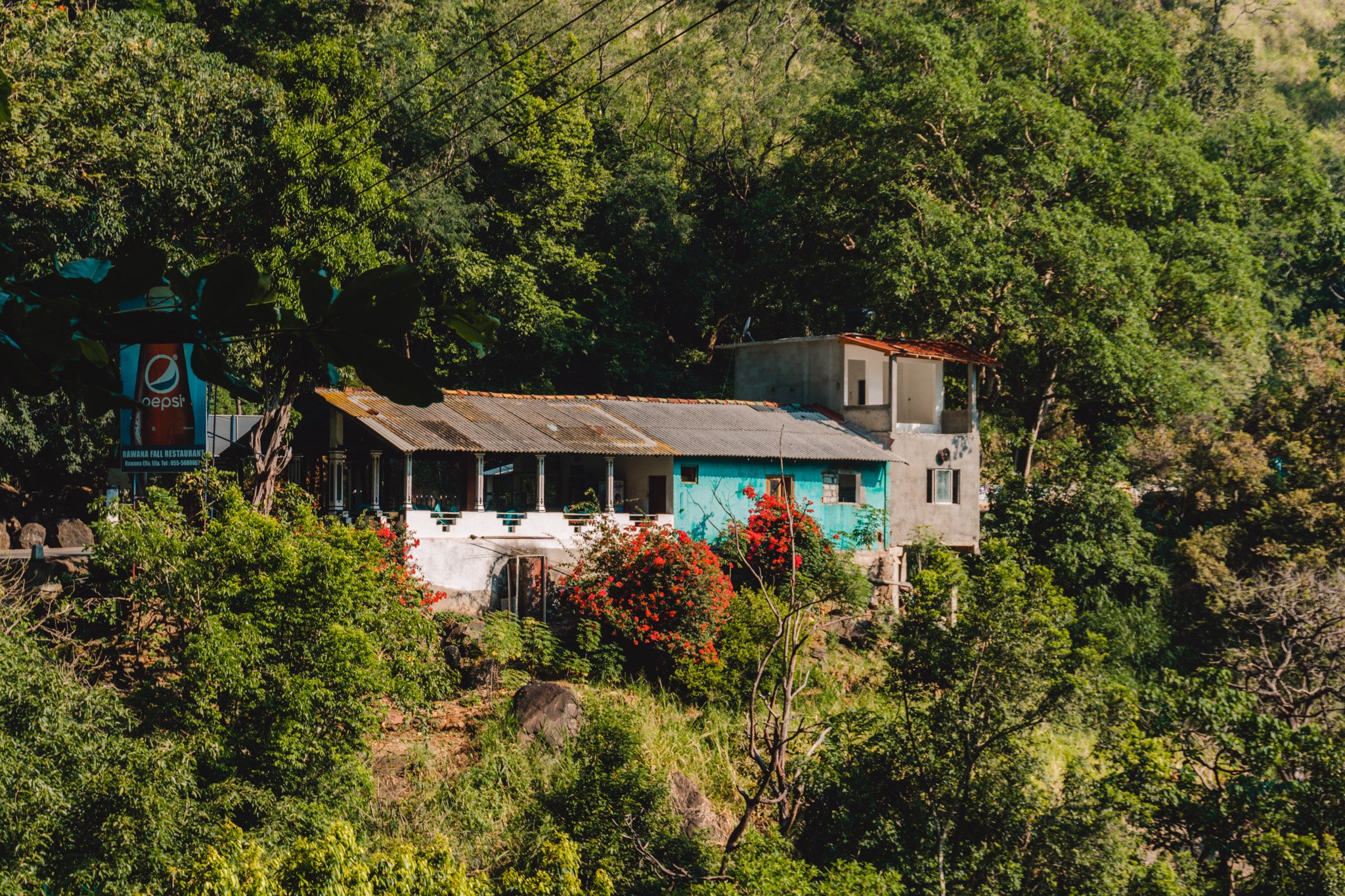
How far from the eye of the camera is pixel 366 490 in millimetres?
23656

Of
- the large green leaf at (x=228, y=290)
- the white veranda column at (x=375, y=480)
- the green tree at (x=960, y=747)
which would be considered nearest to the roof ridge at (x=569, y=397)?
the white veranda column at (x=375, y=480)

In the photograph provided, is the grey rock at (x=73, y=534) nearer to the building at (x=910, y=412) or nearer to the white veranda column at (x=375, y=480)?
the white veranda column at (x=375, y=480)

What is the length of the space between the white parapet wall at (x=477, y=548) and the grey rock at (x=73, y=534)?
9399 mm

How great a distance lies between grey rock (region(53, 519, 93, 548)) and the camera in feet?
84.5

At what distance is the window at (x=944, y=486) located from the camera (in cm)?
2794

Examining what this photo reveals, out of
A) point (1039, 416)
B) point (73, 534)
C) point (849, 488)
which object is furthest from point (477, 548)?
point (1039, 416)

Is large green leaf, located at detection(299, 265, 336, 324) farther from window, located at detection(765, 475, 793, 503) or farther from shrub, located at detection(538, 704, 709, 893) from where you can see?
window, located at detection(765, 475, 793, 503)

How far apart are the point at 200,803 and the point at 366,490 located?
10.9 meters

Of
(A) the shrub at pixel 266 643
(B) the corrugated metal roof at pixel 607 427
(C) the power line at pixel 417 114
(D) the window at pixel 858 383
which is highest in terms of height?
(C) the power line at pixel 417 114

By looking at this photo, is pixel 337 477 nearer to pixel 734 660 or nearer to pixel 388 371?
pixel 734 660

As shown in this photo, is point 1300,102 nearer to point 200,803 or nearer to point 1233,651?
point 1233,651

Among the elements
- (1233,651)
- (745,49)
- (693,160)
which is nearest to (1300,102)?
(745,49)

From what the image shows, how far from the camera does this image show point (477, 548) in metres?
21.5

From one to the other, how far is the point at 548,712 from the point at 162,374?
733 cm
